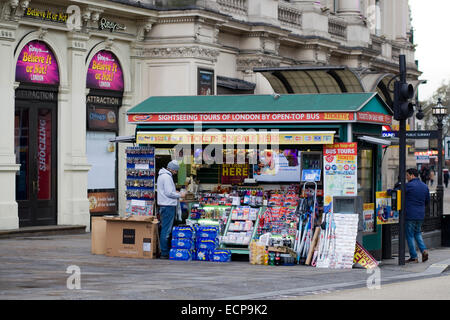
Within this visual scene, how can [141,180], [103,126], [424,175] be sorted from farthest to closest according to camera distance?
1. [424,175]
2. [103,126]
3. [141,180]

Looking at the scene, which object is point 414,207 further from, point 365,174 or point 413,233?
point 365,174

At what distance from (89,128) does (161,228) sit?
804cm

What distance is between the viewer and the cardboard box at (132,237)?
1923 cm

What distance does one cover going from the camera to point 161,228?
A: 19.5 meters

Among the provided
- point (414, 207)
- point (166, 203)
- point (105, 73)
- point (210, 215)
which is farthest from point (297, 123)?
point (105, 73)

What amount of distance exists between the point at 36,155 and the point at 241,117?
7602mm

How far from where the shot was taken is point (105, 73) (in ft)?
90.9

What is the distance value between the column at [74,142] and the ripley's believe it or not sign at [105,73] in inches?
28.2

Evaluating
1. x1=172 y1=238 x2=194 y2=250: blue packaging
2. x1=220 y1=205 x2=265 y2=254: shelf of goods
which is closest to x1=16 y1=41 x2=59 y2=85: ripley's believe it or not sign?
x1=172 y1=238 x2=194 y2=250: blue packaging

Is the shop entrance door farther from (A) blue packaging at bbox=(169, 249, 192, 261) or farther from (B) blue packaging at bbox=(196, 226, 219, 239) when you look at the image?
(B) blue packaging at bbox=(196, 226, 219, 239)

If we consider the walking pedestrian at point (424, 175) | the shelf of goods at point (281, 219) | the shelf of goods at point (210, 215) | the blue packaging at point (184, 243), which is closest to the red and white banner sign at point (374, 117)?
the shelf of goods at point (281, 219)

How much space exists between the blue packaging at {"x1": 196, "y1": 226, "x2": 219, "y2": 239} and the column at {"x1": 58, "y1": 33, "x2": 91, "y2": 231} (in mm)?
7290
